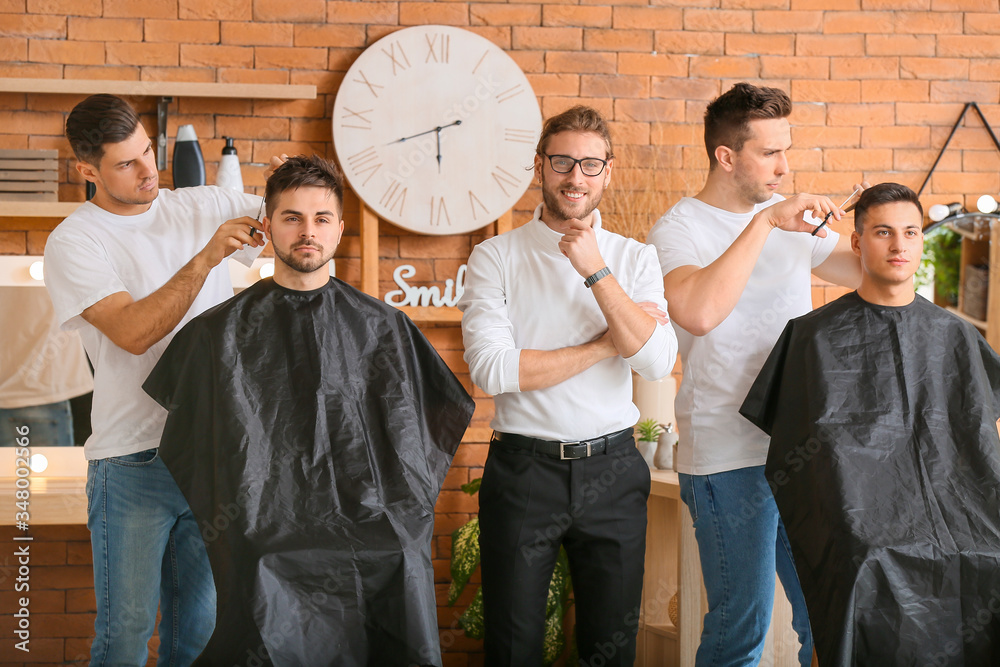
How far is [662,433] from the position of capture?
2.83m

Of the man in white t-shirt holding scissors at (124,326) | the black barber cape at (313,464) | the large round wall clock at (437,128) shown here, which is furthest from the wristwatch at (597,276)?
the large round wall clock at (437,128)

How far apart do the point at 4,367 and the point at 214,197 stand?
60.4 inches

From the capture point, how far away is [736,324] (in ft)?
6.25

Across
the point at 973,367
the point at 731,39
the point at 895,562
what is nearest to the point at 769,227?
the point at 973,367

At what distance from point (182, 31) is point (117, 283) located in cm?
161

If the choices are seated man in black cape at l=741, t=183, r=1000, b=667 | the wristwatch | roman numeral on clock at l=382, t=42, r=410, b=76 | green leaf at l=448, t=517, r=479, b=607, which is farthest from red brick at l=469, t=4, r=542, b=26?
green leaf at l=448, t=517, r=479, b=607

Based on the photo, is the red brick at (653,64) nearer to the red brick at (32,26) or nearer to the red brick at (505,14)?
the red brick at (505,14)

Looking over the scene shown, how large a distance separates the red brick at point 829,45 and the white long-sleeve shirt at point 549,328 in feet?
6.34

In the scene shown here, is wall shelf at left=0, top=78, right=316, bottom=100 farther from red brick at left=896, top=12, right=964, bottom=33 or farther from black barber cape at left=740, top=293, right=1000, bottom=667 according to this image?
red brick at left=896, top=12, right=964, bottom=33

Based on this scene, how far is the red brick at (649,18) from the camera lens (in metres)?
3.19

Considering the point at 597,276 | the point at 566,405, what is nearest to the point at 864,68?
the point at 597,276

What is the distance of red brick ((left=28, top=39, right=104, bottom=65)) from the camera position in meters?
2.97

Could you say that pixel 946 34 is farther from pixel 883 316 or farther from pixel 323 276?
pixel 323 276

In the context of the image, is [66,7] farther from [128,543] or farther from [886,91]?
[886,91]
